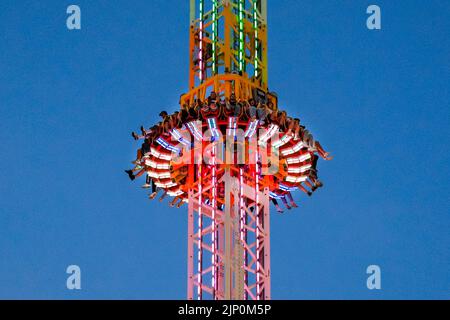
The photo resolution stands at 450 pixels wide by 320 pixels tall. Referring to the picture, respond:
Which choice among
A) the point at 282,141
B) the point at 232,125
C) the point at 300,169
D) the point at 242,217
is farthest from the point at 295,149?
the point at 242,217

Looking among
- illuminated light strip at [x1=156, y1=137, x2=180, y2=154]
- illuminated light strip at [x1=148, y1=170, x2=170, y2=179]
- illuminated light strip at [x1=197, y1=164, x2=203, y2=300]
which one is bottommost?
illuminated light strip at [x1=197, y1=164, x2=203, y2=300]

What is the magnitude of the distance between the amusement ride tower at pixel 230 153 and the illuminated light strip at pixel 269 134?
0.16 feet

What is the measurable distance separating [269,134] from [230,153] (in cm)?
218

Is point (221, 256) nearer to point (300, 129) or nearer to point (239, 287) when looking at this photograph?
point (239, 287)

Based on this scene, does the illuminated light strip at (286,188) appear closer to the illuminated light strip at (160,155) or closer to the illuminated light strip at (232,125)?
the illuminated light strip at (232,125)

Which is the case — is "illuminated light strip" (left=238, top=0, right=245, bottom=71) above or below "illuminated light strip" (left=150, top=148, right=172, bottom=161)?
above

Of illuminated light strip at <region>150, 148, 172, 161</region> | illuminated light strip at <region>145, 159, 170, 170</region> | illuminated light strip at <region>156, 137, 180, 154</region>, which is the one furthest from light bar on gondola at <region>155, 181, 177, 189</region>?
illuminated light strip at <region>156, 137, 180, 154</region>

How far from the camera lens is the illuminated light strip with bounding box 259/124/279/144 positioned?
230ft

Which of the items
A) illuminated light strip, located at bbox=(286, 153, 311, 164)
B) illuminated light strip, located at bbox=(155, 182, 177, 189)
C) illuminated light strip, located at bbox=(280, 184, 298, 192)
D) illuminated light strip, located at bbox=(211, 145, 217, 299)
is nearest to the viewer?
illuminated light strip, located at bbox=(211, 145, 217, 299)

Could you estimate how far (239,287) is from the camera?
68.5 m

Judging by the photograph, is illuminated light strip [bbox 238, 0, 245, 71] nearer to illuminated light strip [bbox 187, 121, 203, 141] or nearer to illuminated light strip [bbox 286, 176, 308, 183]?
illuminated light strip [bbox 187, 121, 203, 141]

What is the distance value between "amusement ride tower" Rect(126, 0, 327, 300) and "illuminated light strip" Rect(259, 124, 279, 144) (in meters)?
0.05
